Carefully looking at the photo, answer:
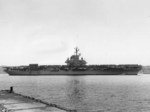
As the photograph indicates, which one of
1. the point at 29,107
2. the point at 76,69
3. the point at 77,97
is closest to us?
the point at 29,107

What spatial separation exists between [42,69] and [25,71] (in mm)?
6132

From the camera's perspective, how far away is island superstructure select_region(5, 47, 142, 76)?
287 ft

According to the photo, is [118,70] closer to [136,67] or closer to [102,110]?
[136,67]

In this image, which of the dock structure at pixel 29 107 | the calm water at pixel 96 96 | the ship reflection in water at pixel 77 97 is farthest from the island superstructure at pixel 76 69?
the dock structure at pixel 29 107

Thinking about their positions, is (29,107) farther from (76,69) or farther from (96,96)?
(76,69)

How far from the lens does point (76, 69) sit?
86688mm

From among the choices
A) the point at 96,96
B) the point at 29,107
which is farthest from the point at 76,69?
the point at 29,107

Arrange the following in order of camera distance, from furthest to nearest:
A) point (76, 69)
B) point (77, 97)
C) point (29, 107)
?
point (76, 69) < point (77, 97) < point (29, 107)

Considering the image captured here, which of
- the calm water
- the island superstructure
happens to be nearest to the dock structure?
the calm water

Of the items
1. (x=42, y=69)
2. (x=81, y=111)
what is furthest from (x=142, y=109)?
(x=42, y=69)

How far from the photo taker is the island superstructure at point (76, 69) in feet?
287

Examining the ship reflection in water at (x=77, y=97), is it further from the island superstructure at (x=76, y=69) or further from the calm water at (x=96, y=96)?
the island superstructure at (x=76, y=69)

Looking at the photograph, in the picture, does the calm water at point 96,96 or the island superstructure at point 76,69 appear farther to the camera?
the island superstructure at point 76,69

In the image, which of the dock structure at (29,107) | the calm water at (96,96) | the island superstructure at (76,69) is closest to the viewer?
the dock structure at (29,107)
